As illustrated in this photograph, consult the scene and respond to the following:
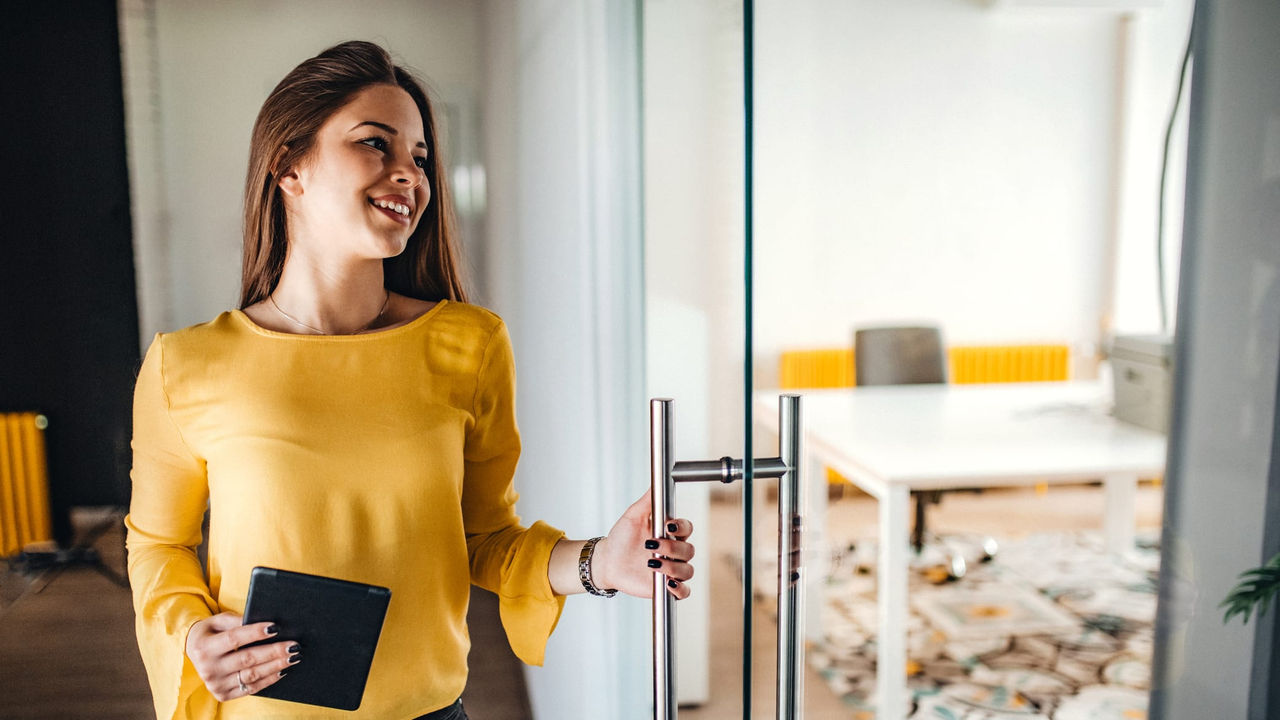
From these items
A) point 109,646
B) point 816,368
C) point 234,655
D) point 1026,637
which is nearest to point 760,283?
point 816,368

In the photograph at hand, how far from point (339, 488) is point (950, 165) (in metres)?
0.73

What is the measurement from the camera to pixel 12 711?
828mm

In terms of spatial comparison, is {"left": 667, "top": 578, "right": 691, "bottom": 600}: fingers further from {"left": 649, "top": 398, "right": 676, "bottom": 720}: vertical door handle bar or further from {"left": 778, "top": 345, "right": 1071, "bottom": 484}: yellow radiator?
{"left": 778, "top": 345, "right": 1071, "bottom": 484}: yellow radiator

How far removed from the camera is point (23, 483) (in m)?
0.81

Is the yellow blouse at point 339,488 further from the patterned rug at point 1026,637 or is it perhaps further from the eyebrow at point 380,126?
the patterned rug at point 1026,637

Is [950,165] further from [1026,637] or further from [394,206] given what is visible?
[1026,637]

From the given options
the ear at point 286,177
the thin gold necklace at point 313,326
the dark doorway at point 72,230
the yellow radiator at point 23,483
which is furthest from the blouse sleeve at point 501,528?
the yellow radiator at point 23,483

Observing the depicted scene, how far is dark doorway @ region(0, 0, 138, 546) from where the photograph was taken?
2.42ft

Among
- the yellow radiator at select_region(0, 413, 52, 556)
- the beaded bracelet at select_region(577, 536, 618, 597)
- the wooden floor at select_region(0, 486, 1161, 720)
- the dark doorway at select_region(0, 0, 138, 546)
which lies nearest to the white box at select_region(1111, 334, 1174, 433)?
the wooden floor at select_region(0, 486, 1161, 720)

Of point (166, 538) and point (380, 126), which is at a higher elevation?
point (380, 126)

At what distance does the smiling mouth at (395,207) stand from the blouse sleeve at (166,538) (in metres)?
0.25

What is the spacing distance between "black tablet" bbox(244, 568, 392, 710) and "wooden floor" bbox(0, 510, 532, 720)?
0.13 meters

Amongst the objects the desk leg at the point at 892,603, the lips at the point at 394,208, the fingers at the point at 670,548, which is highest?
the lips at the point at 394,208

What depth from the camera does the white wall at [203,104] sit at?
0.72 m
